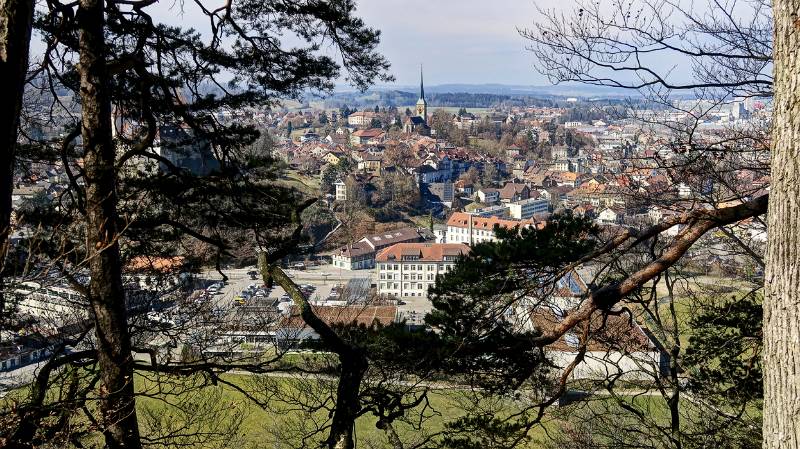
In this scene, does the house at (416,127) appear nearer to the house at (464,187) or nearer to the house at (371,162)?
the house at (371,162)

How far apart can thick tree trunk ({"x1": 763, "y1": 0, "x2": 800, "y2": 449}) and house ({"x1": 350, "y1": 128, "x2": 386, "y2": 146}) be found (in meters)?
49.1

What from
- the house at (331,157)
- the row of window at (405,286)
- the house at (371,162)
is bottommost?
the row of window at (405,286)

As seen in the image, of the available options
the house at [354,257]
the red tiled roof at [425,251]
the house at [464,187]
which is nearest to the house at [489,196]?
the house at [464,187]

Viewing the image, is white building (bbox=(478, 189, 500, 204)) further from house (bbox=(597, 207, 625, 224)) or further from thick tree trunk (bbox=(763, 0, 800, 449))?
thick tree trunk (bbox=(763, 0, 800, 449))

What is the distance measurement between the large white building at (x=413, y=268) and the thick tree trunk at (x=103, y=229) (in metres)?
11.8

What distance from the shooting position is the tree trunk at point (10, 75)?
1.30 meters

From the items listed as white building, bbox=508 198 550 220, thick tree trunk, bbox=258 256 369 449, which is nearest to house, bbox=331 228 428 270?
white building, bbox=508 198 550 220

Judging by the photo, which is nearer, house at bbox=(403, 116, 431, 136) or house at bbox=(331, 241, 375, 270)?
house at bbox=(331, 241, 375, 270)

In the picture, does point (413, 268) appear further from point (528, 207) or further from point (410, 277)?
point (528, 207)

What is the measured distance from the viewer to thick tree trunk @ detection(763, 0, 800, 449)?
44.4 inches

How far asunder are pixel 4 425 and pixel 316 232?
50.6 ft

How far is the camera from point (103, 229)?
2.08 m

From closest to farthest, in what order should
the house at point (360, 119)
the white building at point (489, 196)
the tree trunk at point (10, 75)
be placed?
the tree trunk at point (10, 75)
the white building at point (489, 196)
the house at point (360, 119)

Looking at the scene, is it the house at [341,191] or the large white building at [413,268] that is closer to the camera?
the large white building at [413,268]
